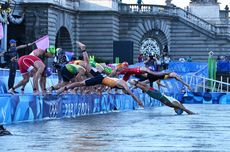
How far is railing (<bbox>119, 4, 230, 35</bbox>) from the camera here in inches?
3376

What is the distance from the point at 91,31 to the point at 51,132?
6206cm

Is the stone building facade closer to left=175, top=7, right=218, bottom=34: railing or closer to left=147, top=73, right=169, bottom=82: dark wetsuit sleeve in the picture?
left=175, top=7, right=218, bottom=34: railing

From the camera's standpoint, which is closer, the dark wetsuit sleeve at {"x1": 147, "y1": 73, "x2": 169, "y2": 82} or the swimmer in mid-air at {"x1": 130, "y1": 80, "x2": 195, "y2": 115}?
the swimmer in mid-air at {"x1": 130, "y1": 80, "x2": 195, "y2": 115}

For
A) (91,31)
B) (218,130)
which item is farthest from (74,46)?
(218,130)

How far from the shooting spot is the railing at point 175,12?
3376 inches

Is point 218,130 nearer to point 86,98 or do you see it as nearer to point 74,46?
point 86,98

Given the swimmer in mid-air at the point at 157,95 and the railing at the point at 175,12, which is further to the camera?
the railing at the point at 175,12

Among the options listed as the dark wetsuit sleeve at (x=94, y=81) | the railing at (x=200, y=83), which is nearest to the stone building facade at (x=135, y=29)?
the railing at (x=200, y=83)

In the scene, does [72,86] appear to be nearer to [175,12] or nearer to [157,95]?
[157,95]

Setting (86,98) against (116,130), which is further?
(86,98)

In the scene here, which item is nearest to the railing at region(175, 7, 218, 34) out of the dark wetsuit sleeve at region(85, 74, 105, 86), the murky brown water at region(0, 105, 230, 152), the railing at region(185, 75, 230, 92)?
the railing at region(185, 75, 230, 92)

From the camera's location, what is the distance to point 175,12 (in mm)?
86750

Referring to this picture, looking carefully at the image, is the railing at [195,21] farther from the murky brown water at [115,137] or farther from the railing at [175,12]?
the murky brown water at [115,137]

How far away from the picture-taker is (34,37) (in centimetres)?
6912
